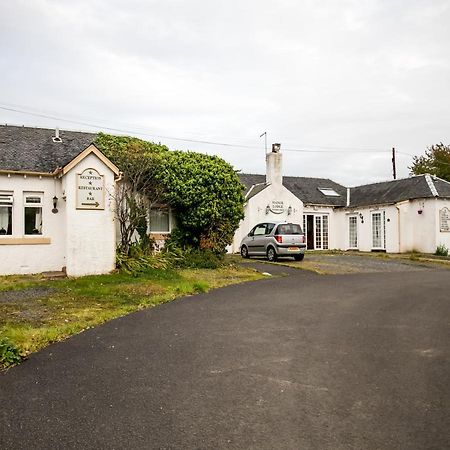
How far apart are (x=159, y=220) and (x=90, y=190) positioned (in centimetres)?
458

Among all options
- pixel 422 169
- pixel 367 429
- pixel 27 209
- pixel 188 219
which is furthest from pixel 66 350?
pixel 422 169

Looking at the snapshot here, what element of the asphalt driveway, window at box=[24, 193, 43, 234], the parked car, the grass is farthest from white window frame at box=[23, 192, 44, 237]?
the parked car

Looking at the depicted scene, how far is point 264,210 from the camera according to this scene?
2941cm

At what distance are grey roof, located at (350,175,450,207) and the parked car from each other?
10.1 meters

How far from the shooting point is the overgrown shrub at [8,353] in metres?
6.14

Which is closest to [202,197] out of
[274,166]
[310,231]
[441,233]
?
[274,166]

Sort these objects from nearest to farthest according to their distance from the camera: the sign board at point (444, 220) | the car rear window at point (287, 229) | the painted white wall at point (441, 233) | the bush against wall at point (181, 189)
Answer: the bush against wall at point (181, 189) → the car rear window at point (287, 229) → the painted white wall at point (441, 233) → the sign board at point (444, 220)

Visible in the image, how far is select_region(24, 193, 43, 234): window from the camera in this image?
53.6ft

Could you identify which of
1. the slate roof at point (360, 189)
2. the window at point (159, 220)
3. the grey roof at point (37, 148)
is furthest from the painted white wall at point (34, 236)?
the slate roof at point (360, 189)

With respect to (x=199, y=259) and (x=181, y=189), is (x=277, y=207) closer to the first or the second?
(x=181, y=189)

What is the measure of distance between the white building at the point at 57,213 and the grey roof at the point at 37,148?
0.13 ft

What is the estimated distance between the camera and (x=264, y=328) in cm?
813

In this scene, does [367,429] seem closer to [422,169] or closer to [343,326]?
[343,326]

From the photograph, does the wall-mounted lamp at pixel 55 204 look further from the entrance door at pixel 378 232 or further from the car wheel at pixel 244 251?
the entrance door at pixel 378 232
